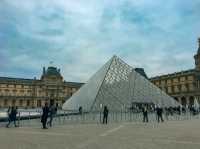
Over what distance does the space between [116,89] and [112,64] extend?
4144mm

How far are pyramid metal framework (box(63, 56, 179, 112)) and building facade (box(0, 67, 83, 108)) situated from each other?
67.0 m

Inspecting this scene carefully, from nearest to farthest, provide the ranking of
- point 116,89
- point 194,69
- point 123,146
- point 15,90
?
point 123,146 < point 116,89 < point 194,69 < point 15,90

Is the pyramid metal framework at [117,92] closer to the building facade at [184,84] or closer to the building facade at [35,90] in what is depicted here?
the building facade at [184,84]

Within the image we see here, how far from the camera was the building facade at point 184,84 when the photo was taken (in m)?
76.5

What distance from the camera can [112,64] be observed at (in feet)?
108

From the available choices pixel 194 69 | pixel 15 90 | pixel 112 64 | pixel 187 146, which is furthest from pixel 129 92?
pixel 15 90

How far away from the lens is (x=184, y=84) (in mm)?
81875

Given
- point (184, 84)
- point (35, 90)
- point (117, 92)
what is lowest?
point (117, 92)

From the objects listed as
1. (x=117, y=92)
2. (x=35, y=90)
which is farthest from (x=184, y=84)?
(x=117, y=92)

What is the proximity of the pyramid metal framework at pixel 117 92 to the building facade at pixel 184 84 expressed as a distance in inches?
1806

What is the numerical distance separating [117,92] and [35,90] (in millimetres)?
78835

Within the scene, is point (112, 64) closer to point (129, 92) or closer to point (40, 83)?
point (129, 92)

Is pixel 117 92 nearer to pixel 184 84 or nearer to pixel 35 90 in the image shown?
pixel 184 84

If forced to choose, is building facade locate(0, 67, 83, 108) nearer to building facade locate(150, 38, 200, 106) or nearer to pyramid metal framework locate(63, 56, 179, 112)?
building facade locate(150, 38, 200, 106)
